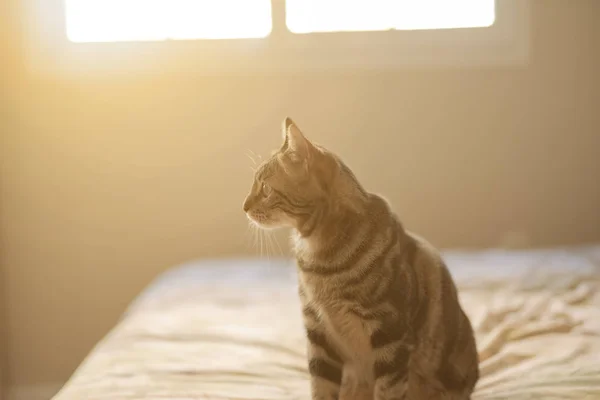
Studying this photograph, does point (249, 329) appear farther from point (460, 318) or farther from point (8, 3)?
point (8, 3)

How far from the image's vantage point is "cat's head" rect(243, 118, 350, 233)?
3.70ft

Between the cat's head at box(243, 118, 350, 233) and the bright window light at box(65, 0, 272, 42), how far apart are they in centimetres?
158

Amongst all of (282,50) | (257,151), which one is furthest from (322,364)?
(282,50)

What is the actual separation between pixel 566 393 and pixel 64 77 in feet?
6.93

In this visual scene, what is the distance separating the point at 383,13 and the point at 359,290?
1800mm

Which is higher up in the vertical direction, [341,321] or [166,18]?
[166,18]

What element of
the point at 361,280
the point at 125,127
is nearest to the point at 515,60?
the point at 125,127

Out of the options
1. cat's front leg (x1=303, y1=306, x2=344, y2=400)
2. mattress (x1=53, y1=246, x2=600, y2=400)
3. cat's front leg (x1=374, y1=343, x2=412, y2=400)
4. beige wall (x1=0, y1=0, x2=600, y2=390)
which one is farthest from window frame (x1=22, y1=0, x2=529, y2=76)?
cat's front leg (x1=374, y1=343, x2=412, y2=400)

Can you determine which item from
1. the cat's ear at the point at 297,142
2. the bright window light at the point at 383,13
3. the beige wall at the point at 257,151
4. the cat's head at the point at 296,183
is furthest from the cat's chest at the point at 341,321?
the bright window light at the point at 383,13

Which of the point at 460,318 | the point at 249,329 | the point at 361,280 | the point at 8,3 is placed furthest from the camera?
the point at 8,3

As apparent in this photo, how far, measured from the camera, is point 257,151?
2555 millimetres

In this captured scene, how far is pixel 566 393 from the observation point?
1182mm

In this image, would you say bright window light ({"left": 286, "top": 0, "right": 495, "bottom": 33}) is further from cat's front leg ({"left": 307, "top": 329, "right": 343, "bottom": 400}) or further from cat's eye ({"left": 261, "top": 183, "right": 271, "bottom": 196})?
cat's front leg ({"left": 307, "top": 329, "right": 343, "bottom": 400})

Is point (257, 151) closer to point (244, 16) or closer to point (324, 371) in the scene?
point (244, 16)
